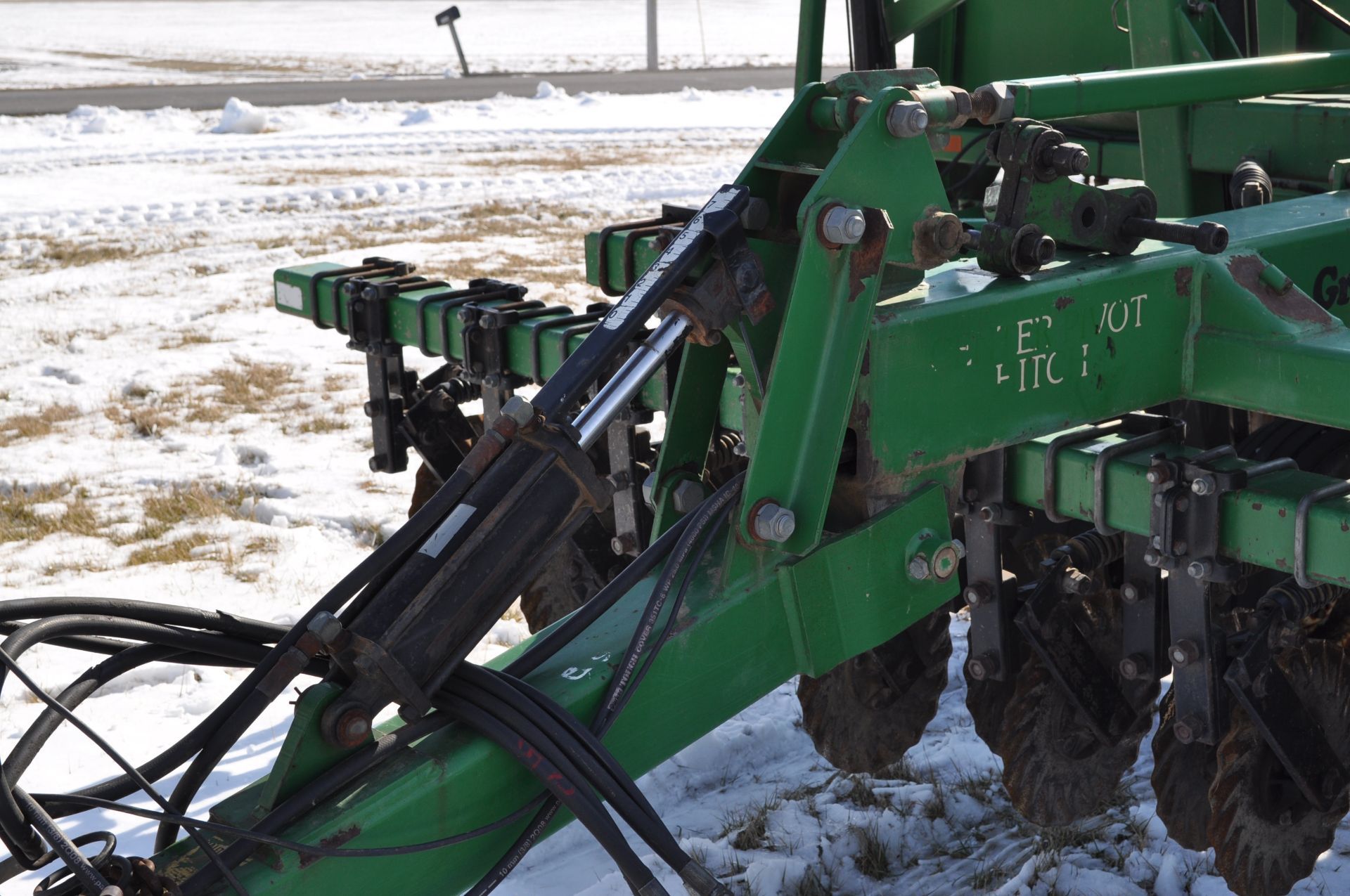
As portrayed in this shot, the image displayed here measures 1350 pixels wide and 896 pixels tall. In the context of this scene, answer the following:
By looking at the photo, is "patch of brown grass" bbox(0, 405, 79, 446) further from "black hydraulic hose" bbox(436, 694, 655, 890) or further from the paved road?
the paved road

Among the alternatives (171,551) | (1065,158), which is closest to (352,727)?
(1065,158)

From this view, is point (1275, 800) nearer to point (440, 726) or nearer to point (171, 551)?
point (440, 726)

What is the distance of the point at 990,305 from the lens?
2.15 m

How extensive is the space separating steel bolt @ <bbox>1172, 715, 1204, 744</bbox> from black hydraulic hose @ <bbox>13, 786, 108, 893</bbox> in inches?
72.8

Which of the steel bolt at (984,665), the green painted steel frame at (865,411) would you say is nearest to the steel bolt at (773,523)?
the green painted steel frame at (865,411)

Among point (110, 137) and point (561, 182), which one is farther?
point (110, 137)

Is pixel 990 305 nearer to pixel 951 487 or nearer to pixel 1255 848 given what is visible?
pixel 951 487

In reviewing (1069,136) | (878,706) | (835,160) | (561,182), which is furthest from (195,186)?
(835,160)

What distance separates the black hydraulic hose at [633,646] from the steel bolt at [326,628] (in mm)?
293

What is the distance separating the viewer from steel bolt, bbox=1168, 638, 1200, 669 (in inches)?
102

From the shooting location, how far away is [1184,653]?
2.60 meters

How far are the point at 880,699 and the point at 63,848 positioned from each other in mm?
1965

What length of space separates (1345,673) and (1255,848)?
0.37 meters

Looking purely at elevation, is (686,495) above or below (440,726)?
above
